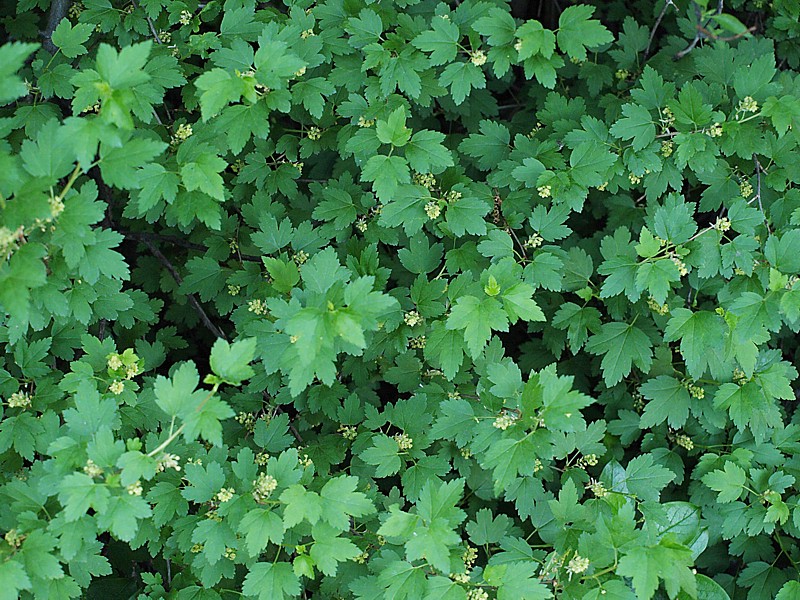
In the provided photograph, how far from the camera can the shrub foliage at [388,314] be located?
8.14ft

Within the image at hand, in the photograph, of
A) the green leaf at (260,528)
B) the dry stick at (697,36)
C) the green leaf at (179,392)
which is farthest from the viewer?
the dry stick at (697,36)

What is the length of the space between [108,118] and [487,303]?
1.49m

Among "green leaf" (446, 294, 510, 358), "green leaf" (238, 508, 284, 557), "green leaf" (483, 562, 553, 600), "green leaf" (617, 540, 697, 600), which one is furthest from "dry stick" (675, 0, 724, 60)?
"green leaf" (238, 508, 284, 557)

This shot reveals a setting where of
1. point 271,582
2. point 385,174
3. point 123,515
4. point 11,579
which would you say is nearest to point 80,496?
point 123,515

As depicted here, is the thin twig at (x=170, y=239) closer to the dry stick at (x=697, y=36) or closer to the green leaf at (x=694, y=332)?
the green leaf at (x=694, y=332)

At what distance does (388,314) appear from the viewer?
120 inches

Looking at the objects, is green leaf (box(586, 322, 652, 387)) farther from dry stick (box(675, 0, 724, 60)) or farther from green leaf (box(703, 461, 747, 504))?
dry stick (box(675, 0, 724, 60))

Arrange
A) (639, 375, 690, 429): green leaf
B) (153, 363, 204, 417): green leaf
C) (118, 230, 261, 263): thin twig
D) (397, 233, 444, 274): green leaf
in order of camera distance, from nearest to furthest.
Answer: (153, 363, 204, 417): green leaf → (397, 233, 444, 274): green leaf → (639, 375, 690, 429): green leaf → (118, 230, 261, 263): thin twig

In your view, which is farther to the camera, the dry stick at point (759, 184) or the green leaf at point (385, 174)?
the dry stick at point (759, 184)

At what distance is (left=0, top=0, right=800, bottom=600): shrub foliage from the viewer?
2482 mm

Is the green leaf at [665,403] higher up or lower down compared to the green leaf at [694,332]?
lower down

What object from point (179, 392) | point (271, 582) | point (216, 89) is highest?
point (216, 89)

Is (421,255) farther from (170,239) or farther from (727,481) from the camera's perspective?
(727,481)

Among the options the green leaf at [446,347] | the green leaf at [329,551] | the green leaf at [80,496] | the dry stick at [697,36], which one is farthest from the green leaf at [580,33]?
the green leaf at [80,496]
